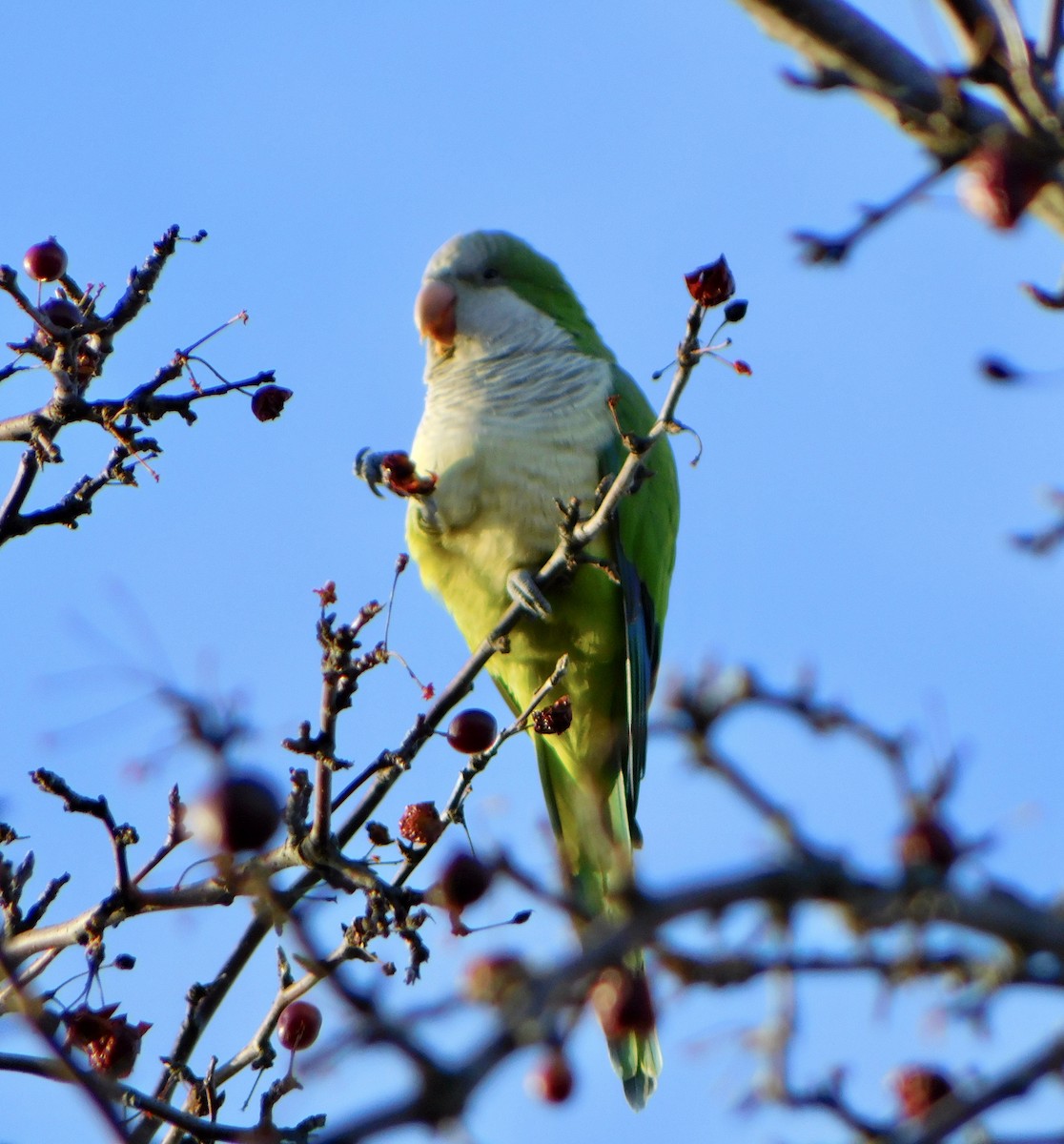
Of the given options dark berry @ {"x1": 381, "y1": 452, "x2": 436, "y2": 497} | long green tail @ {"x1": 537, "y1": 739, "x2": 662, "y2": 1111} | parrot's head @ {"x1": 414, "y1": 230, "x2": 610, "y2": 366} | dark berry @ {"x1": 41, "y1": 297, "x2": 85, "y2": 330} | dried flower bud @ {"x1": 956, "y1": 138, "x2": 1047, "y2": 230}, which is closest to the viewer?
dried flower bud @ {"x1": 956, "y1": 138, "x2": 1047, "y2": 230}

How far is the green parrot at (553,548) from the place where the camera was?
511 centimetres

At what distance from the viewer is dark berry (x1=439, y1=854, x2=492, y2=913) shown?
2049 mm

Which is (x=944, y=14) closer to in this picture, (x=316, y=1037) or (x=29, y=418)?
(x=29, y=418)

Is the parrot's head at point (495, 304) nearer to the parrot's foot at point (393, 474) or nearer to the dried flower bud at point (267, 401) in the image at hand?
the parrot's foot at point (393, 474)

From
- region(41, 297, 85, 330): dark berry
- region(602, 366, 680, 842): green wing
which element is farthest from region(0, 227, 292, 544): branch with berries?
region(602, 366, 680, 842): green wing

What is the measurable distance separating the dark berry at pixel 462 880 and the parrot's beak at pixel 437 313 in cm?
427

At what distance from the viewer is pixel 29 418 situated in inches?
136

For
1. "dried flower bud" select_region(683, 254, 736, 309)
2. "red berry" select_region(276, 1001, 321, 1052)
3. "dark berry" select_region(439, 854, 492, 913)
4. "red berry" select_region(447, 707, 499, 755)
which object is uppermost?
"dried flower bud" select_region(683, 254, 736, 309)

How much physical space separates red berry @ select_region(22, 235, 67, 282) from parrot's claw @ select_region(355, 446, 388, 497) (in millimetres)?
1363

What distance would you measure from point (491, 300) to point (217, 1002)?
3.80 m

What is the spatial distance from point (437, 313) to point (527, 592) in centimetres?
170

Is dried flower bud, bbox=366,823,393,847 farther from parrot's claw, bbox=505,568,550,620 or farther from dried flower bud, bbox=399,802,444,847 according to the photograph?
parrot's claw, bbox=505,568,550,620

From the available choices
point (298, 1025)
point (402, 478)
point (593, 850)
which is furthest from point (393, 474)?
point (298, 1025)

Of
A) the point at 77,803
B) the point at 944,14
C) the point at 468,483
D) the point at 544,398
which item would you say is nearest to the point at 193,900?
the point at 77,803
